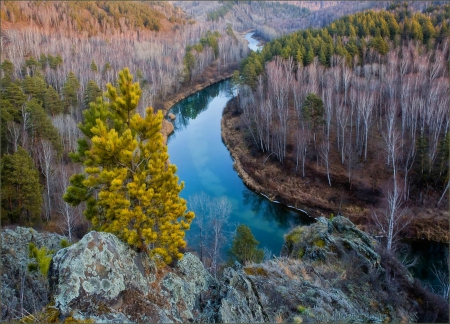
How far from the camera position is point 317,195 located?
96.6 ft

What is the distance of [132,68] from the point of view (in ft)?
189

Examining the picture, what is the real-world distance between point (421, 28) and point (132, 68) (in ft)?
147

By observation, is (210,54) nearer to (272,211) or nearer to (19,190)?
(272,211)

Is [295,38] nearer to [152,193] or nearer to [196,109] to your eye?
[196,109]

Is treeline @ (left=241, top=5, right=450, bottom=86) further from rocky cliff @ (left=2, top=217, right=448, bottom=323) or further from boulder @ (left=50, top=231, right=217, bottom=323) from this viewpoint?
boulder @ (left=50, top=231, right=217, bottom=323)

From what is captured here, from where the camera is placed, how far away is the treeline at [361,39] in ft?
150

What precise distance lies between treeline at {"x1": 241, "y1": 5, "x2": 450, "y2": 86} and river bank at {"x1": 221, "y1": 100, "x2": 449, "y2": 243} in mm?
15451

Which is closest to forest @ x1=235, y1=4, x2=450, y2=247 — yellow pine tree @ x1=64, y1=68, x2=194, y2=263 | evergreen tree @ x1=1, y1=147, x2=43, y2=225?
yellow pine tree @ x1=64, y1=68, x2=194, y2=263

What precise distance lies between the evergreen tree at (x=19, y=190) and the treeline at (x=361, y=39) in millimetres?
30932

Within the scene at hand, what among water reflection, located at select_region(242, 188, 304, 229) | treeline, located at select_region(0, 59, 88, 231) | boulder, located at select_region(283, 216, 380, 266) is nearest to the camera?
boulder, located at select_region(283, 216, 380, 266)

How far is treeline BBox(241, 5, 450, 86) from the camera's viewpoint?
45.7 m

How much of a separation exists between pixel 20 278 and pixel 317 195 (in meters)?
23.6

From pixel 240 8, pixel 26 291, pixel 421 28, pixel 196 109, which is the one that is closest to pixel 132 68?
pixel 196 109

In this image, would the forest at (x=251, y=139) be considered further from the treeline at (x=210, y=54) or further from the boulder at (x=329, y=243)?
the treeline at (x=210, y=54)
